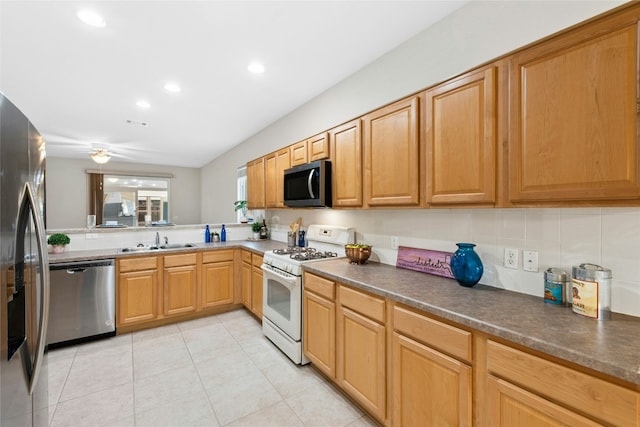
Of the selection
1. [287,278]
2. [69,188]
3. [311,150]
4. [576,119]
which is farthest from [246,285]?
[69,188]

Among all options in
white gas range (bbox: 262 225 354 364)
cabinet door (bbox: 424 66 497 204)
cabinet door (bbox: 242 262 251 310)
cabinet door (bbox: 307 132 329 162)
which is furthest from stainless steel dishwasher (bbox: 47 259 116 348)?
cabinet door (bbox: 424 66 497 204)

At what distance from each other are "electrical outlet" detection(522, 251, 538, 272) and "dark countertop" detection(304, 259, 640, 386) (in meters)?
0.15

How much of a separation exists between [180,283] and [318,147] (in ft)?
7.76

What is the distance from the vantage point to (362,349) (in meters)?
1.80

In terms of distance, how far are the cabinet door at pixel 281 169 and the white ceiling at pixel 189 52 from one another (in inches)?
25.6

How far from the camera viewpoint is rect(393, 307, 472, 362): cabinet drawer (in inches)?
48.8

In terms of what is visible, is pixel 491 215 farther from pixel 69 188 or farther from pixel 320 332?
pixel 69 188

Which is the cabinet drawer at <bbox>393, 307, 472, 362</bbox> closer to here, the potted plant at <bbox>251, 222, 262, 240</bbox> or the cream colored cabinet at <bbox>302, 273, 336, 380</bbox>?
the cream colored cabinet at <bbox>302, 273, 336, 380</bbox>

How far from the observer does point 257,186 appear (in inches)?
157

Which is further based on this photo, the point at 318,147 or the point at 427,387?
the point at 318,147

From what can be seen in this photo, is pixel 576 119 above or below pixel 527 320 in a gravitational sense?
above

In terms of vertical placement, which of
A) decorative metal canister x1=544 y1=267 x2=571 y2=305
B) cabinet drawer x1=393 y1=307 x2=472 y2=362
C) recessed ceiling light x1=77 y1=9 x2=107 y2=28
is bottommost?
cabinet drawer x1=393 y1=307 x2=472 y2=362

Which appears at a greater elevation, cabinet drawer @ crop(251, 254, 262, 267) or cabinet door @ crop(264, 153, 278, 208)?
cabinet door @ crop(264, 153, 278, 208)

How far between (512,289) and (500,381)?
66 cm
